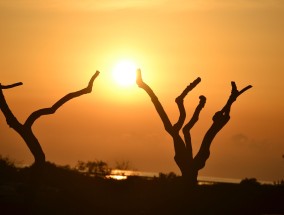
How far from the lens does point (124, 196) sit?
39.7 meters

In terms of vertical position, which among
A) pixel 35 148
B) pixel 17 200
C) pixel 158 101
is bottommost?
pixel 17 200

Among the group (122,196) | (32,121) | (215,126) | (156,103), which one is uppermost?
(156,103)

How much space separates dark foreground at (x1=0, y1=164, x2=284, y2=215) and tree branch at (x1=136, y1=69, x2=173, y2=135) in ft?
10.2

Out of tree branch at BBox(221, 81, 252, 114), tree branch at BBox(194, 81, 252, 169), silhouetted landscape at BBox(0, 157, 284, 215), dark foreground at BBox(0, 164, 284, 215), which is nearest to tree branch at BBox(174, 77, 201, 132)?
tree branch at BBox(194, 81, 252, 169)

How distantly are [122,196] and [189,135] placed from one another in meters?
5.21

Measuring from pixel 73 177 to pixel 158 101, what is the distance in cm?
1051

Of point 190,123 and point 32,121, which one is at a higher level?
point 190,123

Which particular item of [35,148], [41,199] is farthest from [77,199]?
[35,148]

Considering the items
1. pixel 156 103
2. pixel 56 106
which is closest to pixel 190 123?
pixel 156 103

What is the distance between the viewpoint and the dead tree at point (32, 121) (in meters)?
31.0

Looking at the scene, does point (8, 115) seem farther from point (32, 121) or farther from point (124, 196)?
point (124, 196)

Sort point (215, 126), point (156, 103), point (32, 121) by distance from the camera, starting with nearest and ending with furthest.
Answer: point (32, 121), point (215, 126), point (156, 103)

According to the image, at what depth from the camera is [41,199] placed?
3462cm

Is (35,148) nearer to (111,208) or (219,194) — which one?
(111,208)
